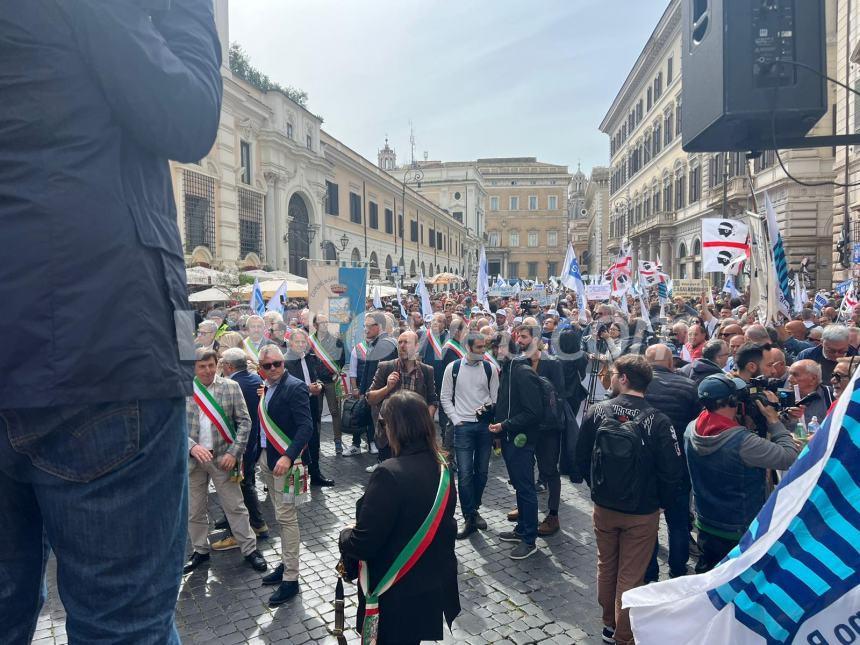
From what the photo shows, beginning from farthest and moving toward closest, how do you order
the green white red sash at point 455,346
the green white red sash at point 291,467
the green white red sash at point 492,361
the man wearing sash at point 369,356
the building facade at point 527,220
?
the building facade at point 527,220 < the green white red sash at point 455,346 < the man wearing sash at point 369,356 < the green white red sash at point 492,361 < the green white red sash at point 291,467

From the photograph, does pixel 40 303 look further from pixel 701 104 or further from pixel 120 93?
pixel 701 104

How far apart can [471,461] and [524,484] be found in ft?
2.61

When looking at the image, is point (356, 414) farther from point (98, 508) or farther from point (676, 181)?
point (676, 181)

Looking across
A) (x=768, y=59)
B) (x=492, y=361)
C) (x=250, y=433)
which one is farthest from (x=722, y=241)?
(x=250, y=433)

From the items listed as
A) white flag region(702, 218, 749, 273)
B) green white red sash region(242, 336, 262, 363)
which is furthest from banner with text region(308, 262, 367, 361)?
white flag region(702, 218, 749, 273)

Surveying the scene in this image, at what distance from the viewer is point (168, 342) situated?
45.8 inches

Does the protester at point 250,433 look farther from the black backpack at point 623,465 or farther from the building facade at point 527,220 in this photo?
the building facade at point 527,220

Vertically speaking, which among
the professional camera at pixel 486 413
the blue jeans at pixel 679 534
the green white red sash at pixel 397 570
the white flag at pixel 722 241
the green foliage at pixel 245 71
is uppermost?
the green foliage at pixel 245 71

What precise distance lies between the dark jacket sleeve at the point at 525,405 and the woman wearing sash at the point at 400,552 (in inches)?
104

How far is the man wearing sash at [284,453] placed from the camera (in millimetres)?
4828

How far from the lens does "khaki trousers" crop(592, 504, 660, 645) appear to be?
4.01 meters

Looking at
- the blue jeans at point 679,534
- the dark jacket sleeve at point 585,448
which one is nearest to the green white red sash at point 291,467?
the dark jacket sleeve at point 585,448

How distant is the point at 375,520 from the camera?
308 cm

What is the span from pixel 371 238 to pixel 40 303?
40.5 m
